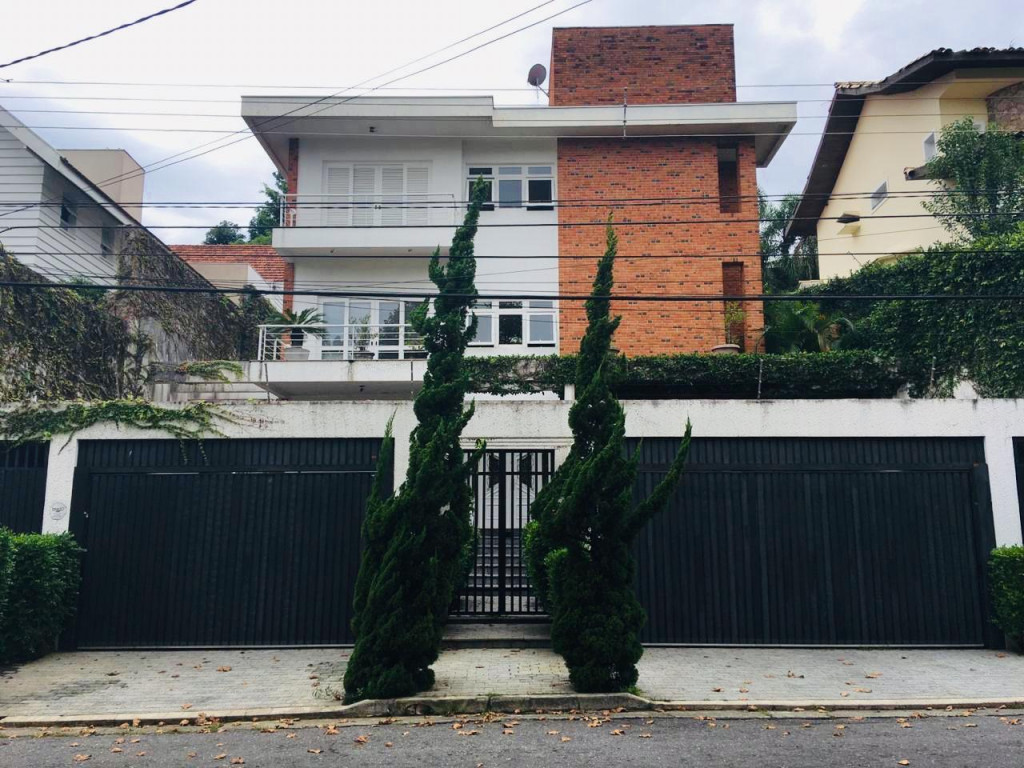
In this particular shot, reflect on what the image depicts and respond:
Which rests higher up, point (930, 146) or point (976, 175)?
point (930, 146)

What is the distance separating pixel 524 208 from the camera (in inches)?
→ 720

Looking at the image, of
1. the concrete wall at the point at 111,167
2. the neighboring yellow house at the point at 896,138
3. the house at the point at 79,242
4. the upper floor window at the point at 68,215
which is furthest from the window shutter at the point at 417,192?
the concrete wall at the point at 111,167

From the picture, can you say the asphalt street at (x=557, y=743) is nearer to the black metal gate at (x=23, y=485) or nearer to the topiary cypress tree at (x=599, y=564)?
the topiary cypress tree at (x=599, y=564)

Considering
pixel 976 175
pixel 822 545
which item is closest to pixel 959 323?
pixel 822 545

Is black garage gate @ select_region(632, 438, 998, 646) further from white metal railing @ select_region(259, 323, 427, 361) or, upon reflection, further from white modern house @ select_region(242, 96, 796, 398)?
white metal railing @ select_region(259, 323, 427, 361)

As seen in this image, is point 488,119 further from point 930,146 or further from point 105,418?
point 105,418

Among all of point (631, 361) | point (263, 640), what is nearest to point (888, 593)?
point (631, 361)

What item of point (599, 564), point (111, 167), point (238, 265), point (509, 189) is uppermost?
point (111, 167)

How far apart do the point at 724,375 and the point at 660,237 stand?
6.02 m

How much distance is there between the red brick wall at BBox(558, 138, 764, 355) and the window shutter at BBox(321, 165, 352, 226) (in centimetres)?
490

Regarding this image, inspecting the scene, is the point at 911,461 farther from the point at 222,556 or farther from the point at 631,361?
→ the point at 222,556

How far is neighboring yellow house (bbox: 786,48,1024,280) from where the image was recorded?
17281mm

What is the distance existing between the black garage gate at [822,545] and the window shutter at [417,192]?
9832 mm

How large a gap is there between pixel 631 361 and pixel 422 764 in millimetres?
8381
